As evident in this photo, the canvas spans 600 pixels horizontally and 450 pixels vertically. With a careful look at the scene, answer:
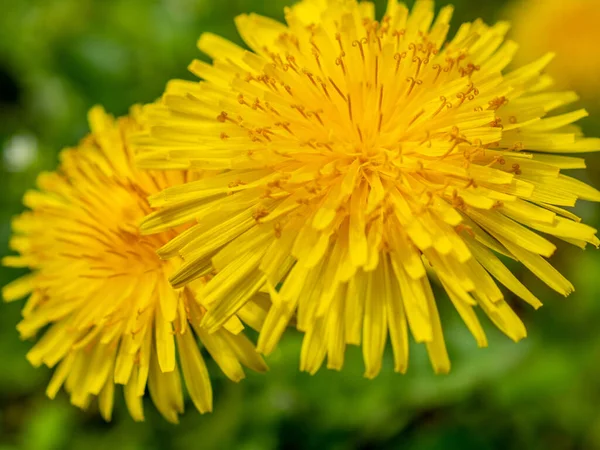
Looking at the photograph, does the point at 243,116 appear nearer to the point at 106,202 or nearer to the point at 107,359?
the point at 106,202

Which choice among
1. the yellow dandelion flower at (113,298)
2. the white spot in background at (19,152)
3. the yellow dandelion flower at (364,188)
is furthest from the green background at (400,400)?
the yellow dandelion flower at (364,188)

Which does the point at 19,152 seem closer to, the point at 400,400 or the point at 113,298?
the point at 113,298

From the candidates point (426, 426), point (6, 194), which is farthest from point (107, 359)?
point (6, 194)

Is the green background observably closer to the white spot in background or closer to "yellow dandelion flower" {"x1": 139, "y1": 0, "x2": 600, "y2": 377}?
the white spot in background

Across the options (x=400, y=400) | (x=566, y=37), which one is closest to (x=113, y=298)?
(x=400, y=400)

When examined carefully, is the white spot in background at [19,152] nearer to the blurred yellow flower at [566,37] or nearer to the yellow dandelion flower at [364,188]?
the yellow dandelion flower at [364,188]

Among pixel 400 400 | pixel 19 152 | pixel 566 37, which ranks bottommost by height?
pixel 400 400
